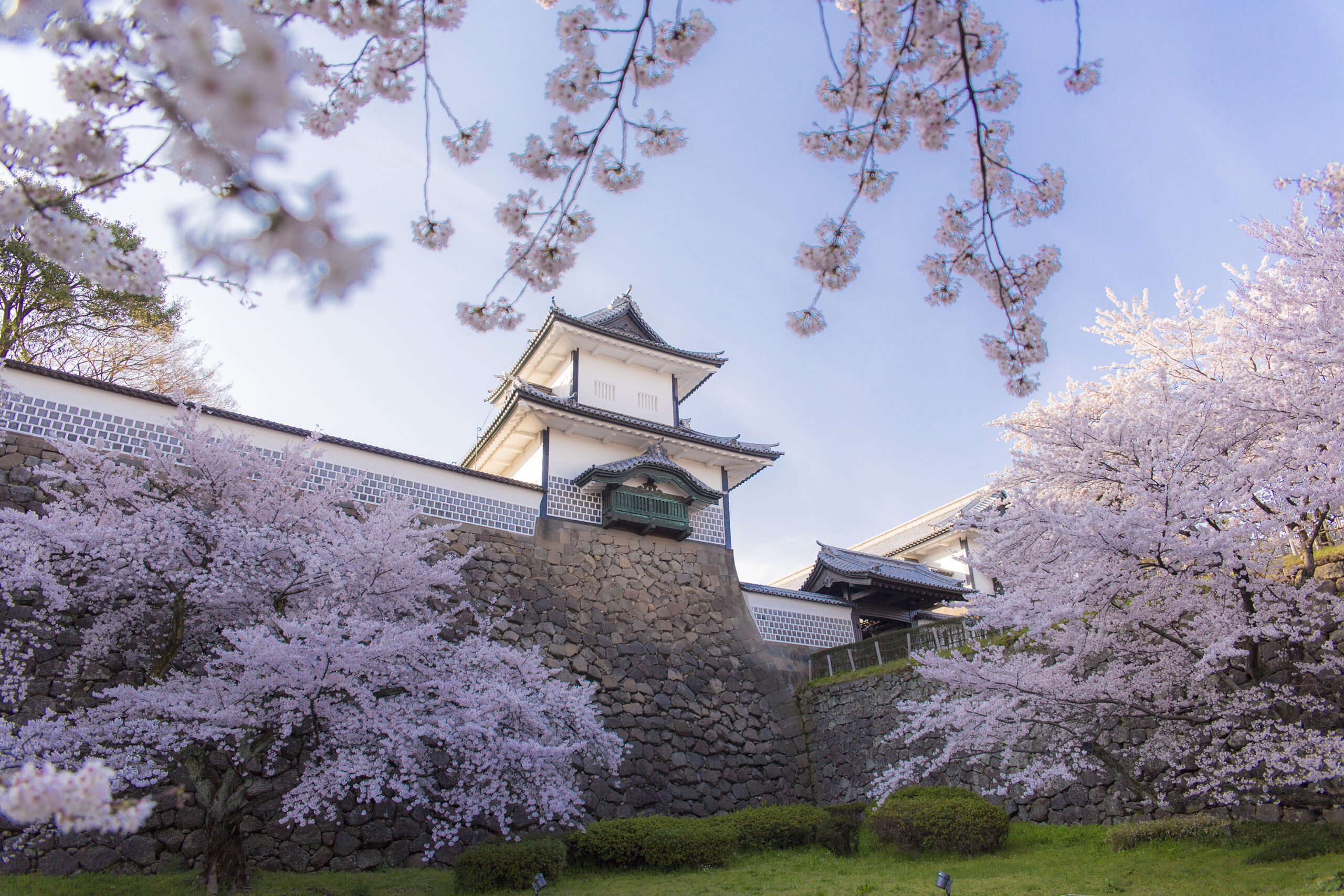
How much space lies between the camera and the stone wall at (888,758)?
914cm

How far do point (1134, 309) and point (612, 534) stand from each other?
11.2m

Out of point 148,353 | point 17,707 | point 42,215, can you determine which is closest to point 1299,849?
point 42,215

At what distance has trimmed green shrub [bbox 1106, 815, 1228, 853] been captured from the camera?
7340mm

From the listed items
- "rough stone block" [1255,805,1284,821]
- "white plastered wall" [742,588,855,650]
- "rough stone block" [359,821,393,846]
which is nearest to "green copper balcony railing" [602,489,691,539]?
"white plastered wall" [742,588,855,650]

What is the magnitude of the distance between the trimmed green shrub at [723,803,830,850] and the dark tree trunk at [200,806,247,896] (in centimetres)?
578

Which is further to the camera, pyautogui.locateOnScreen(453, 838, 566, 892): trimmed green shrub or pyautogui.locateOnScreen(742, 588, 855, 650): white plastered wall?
pyautogui.locateOnScreen(742, 588, 855, 650): white plastered wall

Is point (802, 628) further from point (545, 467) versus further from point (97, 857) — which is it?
point (97, 857)

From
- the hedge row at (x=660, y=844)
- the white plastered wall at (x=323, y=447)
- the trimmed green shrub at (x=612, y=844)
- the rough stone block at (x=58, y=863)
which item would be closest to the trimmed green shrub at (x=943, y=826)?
the hedge row at (x=660, y=844)

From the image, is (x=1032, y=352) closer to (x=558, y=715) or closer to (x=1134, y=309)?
(x=558, y=715)

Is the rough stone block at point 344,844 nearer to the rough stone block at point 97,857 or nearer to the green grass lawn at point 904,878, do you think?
the green grass lawn at point 904,878

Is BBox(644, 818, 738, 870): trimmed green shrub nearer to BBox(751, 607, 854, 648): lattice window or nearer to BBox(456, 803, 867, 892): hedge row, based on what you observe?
BBox(456, 803, 867, 892): hedge row

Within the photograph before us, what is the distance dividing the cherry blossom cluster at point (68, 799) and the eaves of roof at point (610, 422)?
11.6 m

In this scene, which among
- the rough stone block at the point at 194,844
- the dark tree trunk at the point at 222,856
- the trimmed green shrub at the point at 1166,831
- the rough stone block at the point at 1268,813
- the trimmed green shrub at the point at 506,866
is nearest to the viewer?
the dark tree trunk at the point at 222,856

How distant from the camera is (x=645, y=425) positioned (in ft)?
48.6
